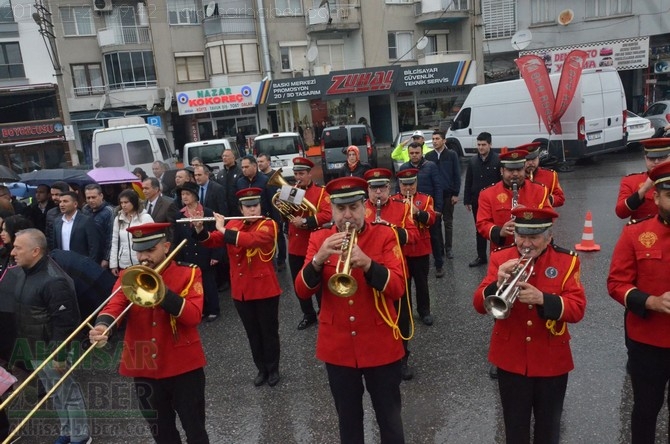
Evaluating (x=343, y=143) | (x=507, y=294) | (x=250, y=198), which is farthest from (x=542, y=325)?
(x=343, y=143)

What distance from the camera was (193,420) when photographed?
3.65 m

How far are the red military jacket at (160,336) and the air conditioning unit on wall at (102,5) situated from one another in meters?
29.8

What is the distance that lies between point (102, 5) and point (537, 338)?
31345 millimetres

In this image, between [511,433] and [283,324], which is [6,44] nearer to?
[283,324]

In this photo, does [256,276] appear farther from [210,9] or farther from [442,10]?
[442,10]

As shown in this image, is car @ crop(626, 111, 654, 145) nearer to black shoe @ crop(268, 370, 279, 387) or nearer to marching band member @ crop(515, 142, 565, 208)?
marching band member @ crop(515, 142, 565, 208)

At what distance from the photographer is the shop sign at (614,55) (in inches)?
1023

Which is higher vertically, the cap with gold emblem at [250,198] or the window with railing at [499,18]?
the window with railing at [499,18]

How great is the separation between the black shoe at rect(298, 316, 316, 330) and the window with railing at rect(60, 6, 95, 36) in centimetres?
2841

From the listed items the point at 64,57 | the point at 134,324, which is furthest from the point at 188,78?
the point at 134,324

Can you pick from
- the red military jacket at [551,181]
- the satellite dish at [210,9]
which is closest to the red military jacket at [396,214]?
the red military jacket at [551,181]

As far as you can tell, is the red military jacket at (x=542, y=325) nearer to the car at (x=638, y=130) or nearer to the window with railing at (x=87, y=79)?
the car at (x=638, y=130)

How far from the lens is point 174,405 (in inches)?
145

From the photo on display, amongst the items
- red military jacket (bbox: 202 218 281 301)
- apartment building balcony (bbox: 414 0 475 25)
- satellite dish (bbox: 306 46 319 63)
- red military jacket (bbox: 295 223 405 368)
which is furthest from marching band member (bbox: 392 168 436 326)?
apartment building balcony (bbox: 414 0 475 25)
